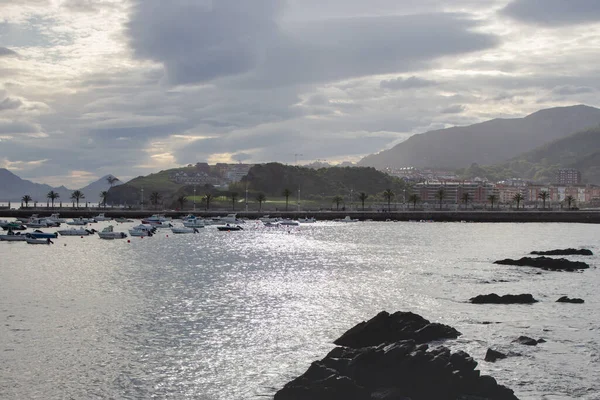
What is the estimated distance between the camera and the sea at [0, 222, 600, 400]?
3150 cm

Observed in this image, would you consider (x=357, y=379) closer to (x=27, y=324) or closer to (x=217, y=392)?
(x=217, y=392)

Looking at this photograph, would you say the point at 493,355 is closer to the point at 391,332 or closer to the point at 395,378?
the point at 391,332

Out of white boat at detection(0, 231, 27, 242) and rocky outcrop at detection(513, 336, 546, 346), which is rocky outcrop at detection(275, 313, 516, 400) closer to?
rocky outcrop at detection(513, 336, 546, 346)

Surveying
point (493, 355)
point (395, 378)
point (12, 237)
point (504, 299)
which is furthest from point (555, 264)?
point (12, 237)

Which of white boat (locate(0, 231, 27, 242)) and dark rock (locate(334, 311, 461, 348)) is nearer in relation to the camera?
dark rock (locate(334, 311, 461, 348))

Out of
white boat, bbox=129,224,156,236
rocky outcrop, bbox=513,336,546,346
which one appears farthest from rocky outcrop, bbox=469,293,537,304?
white boat, bbox=129,224,156,236

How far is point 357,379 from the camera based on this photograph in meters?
27.8

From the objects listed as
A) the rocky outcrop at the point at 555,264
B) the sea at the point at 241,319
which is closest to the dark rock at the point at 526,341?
the sea at the point at 241,319

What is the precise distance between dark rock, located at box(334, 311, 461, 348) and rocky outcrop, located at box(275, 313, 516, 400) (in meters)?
4.69

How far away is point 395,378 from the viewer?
91.7 ft

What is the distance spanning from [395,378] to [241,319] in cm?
2093

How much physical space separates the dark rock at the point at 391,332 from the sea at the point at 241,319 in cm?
118

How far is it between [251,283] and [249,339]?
28.4 metres

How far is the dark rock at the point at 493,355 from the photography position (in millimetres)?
34206
